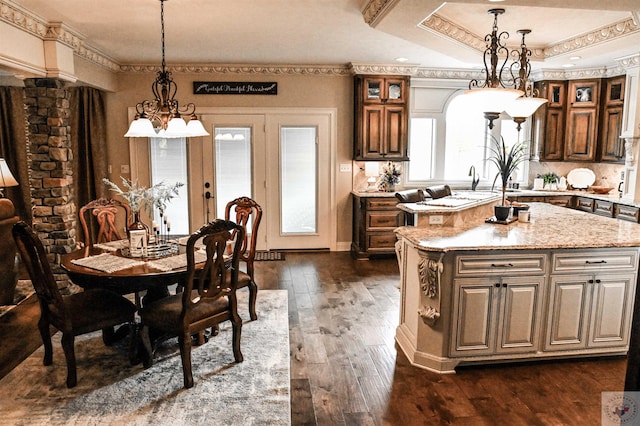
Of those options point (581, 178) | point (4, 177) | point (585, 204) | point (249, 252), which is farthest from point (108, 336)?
point (581, 178)

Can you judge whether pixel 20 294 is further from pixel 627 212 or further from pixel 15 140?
pixel 627 212

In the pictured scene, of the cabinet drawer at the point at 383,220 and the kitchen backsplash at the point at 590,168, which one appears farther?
the kitchen backsplash at the point at 590,168

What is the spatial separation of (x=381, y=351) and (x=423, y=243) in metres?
1.01

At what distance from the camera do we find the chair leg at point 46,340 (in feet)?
10.5

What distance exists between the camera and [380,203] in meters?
6.50

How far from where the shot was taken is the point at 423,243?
3205 mm

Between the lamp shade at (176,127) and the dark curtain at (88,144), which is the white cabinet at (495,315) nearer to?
the lamp shade at (176,127)

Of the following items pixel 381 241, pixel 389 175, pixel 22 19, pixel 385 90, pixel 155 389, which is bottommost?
pixel 155 389

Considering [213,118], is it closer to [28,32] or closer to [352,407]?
[28,32]

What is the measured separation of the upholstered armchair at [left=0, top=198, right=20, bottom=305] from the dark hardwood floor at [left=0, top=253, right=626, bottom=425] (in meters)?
0.20

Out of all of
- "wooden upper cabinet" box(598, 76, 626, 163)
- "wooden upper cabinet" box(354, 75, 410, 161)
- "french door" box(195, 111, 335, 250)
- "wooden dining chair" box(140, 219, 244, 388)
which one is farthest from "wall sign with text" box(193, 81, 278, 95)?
"wooden upper cabinet" box(598, 76, 626, 163)

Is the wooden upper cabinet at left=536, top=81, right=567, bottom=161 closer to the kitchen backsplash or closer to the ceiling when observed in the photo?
the kitchen backsplash

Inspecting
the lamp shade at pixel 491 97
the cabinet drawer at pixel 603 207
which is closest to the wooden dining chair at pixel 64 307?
the lamp shade at pixel 491 97

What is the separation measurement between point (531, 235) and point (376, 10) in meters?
2.11
